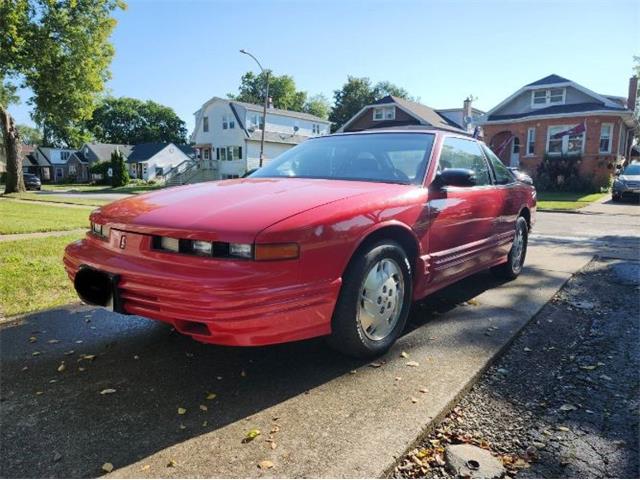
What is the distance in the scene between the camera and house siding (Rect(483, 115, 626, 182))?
24234 mm

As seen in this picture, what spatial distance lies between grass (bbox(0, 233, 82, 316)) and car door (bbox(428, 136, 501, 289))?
345cm

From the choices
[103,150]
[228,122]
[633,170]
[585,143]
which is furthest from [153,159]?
[633,170]

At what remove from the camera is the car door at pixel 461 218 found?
354cm

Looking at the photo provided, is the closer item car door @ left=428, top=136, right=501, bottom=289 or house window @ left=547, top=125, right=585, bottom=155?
car door @ left=428, top=136, right=501, bottom=289

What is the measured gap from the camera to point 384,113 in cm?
3300

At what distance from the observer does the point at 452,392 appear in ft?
8.71

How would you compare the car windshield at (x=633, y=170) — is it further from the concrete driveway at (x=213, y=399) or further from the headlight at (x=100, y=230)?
the headlight at (x=100, y=230)

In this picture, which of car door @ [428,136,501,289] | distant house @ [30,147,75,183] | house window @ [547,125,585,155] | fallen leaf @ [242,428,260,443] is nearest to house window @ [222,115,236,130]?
house window @ [547,125,585,155]

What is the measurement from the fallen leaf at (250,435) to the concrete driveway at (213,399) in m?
0.03

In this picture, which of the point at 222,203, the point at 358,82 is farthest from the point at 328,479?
the point at 358,82

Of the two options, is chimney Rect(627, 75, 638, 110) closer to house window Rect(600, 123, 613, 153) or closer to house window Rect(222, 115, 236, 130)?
house window Rect(600, 123, 613, 153)

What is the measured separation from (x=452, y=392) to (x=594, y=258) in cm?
547

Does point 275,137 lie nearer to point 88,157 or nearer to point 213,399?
point 88,157

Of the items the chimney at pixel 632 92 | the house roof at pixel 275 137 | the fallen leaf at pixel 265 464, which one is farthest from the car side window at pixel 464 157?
the house roof at pixel 275 137
